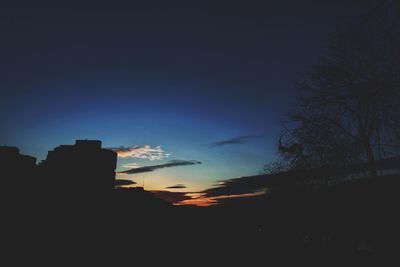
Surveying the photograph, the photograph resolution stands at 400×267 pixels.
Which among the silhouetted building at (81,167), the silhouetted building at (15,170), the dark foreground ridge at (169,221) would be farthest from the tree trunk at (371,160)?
the silhouetted building at (15,170)

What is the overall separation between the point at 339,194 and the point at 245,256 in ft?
15.5

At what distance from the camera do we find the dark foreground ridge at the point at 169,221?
353 inches

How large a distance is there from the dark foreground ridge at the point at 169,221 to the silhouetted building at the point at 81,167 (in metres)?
0.08

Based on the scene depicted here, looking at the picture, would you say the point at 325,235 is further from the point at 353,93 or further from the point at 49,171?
the point at 49,171

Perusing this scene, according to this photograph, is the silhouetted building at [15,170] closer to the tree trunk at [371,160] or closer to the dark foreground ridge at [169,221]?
the dark foreground ridge at [169,221]

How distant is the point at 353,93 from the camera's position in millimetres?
13117

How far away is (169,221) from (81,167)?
8.12 metres

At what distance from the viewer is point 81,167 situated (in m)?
20.7

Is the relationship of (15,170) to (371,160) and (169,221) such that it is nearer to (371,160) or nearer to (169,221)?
(169,221)

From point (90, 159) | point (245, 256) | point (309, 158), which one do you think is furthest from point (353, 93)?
point (90, 159)

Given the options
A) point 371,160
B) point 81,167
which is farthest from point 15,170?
point 371,160

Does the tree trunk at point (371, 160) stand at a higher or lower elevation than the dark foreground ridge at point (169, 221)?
higher

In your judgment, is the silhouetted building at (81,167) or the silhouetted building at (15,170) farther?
the silhouetted building at (81,167)

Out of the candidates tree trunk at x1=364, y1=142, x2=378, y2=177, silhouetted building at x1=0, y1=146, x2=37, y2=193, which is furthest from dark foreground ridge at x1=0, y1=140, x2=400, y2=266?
tree trunk at x1=364, y1=142, x2=378, y2=177
